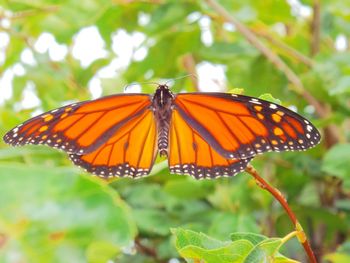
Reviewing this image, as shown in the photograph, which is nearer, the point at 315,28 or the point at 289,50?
the point at 289,50

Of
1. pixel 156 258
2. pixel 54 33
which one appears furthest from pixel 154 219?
pixel 54 33

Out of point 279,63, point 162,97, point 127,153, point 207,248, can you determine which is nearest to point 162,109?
point 162,97

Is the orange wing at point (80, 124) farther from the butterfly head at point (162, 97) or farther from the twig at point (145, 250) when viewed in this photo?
the twig at point (145, 250)

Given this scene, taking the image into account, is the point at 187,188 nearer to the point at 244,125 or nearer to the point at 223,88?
the point at 244,125

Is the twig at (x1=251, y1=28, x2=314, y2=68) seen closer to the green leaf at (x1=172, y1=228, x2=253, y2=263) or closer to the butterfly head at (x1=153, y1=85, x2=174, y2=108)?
the butterfly head at (x1=153, y1=85, x2=174, y2=108)

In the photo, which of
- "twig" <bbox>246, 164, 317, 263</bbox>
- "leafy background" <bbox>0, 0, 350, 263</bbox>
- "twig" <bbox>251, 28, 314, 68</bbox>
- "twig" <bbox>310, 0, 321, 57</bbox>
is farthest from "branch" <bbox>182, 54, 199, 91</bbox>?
"twig" <bbox>246, 164, 317, 263</bbox>

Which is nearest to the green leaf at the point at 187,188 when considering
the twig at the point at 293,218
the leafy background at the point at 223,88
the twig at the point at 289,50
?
the leafy background at the point at 223,88

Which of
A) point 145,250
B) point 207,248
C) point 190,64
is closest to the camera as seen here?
point 207,248
